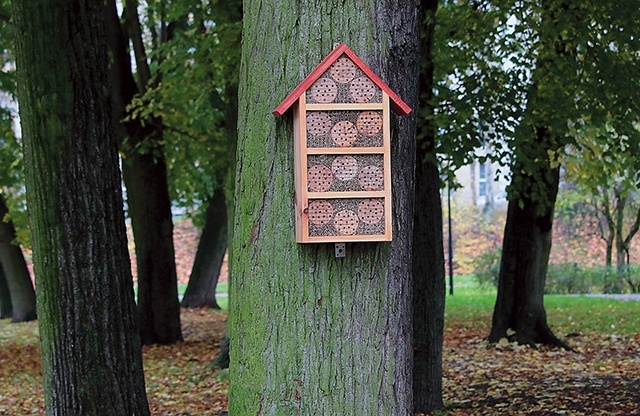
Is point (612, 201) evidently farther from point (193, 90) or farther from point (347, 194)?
point (347, 194)

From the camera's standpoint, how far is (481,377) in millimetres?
10773

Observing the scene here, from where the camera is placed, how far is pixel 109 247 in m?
6.04

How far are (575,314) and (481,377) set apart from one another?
7.58m

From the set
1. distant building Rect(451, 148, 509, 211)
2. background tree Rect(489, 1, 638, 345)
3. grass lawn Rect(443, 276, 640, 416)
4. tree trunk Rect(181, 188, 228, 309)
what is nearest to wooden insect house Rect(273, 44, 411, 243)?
grass lawn Rect(443, 276, 640, 416)

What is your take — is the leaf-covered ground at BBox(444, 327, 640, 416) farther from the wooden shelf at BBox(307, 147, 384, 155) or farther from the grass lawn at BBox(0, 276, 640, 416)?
the wooden shelf at BBox(307, 147, 384, 155)

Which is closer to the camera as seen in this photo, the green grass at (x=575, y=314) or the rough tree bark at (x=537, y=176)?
the rough tree bark at (x=537, y=176)

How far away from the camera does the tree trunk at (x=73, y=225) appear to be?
231 inches

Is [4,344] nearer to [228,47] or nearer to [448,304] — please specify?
[228,47]

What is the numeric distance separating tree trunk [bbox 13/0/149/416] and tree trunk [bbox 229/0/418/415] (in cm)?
268

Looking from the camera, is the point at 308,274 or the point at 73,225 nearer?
the point at 308,274

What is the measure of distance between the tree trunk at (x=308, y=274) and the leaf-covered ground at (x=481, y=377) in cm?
504

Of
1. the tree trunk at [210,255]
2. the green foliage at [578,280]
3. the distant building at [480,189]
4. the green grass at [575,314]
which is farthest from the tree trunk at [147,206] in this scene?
the distant building at [480,189]

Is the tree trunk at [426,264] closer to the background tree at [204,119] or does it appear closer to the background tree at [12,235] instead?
the background tree at [204,119]

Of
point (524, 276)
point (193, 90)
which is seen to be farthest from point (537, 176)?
point (193, 90)
